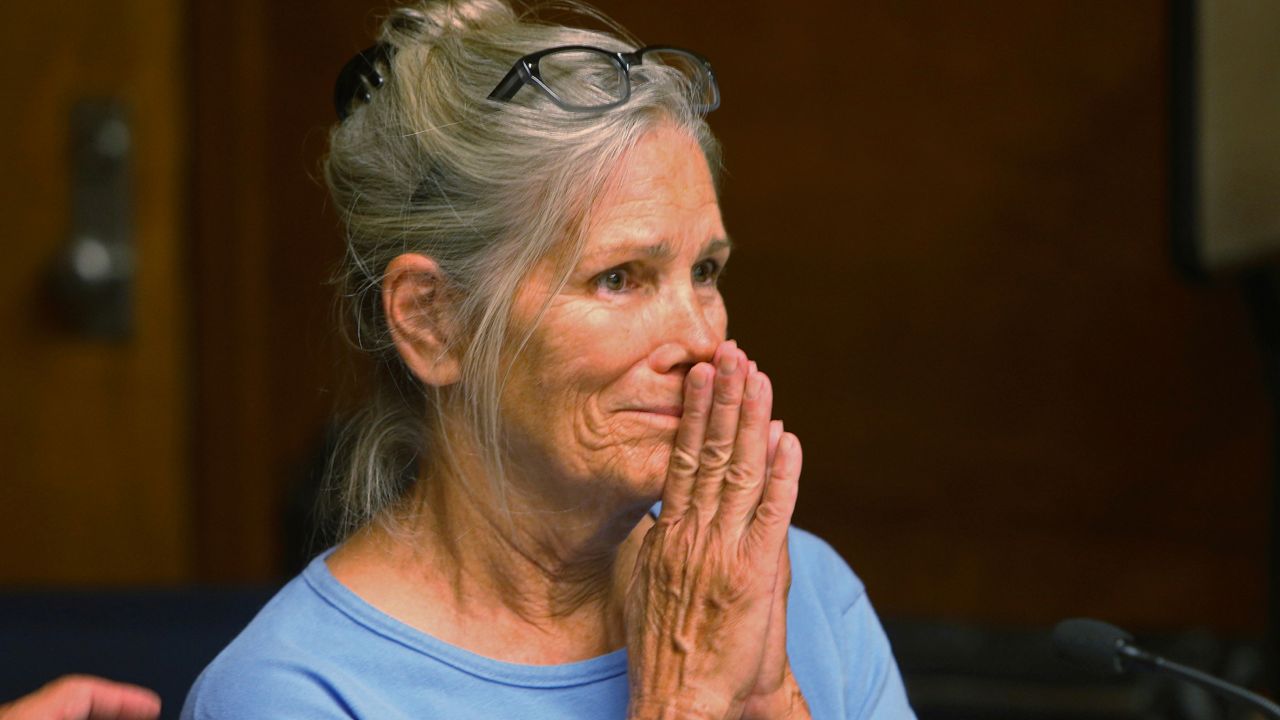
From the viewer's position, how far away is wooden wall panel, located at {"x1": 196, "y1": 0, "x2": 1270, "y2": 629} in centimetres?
310

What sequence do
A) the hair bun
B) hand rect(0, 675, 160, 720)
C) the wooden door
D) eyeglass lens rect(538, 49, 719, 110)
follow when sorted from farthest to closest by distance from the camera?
the wooden door, the hair bun, eyeglass lens rect(538, 49, 719, 110), hand rect(0, 675, 160, 720)

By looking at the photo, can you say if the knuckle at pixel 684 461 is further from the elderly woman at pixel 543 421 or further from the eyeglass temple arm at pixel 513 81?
the eyeglass temple arm at pixel 513 81

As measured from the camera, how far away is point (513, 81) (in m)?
1.43

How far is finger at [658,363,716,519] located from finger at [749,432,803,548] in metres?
0.07

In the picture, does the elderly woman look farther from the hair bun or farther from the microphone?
the microphone

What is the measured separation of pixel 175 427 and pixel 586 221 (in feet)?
6.65

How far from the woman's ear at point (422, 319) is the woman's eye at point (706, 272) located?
233mm

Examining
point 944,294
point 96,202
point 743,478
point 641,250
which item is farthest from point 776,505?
point 96,202

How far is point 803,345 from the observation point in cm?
324

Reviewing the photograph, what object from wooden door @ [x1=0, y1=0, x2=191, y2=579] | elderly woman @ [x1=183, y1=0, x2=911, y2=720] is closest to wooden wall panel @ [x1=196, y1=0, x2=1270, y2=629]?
wooden door @ [x1=0, y1=0, x2=191, y2=579]

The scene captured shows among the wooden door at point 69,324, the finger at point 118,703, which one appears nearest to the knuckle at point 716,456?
the finger at point 118,703

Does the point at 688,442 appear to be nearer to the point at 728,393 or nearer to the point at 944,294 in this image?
the point at 728,393

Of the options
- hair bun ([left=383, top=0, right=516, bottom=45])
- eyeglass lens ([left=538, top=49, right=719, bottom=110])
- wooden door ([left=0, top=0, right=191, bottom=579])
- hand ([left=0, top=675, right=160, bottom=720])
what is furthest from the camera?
wooden door ([left=0, top=0, right=191, bottom=579])

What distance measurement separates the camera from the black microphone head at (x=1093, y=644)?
1.50 metres
